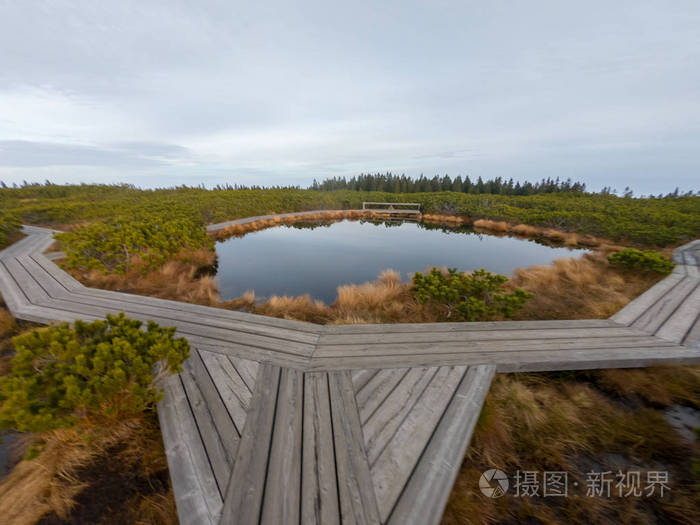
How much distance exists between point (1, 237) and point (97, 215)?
25.5 feet

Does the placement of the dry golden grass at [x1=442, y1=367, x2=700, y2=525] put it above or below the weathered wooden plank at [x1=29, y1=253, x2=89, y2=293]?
below

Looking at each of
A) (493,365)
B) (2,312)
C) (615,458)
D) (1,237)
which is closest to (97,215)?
(1,237)

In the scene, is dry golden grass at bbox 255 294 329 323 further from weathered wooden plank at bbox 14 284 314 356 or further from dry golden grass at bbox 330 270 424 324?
weathered wooden plank at bbox 14 284 314 356

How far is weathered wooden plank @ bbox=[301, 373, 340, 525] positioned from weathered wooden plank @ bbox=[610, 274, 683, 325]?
565 centimetres

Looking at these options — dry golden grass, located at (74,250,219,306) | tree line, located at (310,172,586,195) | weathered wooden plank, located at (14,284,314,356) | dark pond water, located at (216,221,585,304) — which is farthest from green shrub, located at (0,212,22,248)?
tree line, located at (310,172,586,195)

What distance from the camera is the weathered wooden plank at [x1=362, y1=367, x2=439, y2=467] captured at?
2.29m

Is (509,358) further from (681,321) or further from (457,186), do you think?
(457,186)

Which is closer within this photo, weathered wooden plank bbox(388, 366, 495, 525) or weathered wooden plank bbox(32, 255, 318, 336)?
weathered wooden plank bbox(388, 366, 495, 525)

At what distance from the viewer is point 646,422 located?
294 centimetres

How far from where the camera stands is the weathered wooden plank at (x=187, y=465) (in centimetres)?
178

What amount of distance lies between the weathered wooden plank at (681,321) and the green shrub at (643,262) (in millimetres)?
1920

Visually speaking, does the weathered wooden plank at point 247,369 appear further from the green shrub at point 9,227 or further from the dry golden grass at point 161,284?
the green shrub at point 9,227

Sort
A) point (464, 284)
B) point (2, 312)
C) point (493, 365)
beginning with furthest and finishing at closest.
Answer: point (464, 284), point (2, 312), point (493, 365)

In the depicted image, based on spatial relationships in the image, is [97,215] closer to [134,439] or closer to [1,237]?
[1,237]
